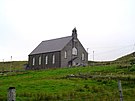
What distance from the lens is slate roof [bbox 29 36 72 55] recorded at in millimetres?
80975

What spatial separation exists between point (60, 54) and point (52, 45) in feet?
27.6

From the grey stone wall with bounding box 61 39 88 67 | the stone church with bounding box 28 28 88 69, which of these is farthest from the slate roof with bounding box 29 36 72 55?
the grey stone wall with bounding box 61 39 88 67

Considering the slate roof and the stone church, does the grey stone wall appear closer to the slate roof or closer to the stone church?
the stone church

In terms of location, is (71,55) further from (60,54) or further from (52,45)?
(52,45)

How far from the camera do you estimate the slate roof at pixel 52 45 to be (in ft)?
266

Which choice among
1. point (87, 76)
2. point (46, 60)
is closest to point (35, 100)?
point (87, 76)

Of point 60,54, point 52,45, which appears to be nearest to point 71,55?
point 60,54

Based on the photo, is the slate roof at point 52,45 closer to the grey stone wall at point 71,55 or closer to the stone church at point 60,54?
the stone church at point 60,54

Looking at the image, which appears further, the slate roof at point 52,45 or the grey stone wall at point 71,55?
the slate roof at point 52,45

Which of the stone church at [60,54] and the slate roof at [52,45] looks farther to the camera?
the slate roof at [52,45]

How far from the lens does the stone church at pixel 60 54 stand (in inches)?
3112

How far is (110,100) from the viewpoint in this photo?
18500 mm

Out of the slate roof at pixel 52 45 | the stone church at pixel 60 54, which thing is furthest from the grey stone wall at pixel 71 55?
the slate roof at pixel 52 45

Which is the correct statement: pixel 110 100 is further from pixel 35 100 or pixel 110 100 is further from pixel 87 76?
pixel 87 76
